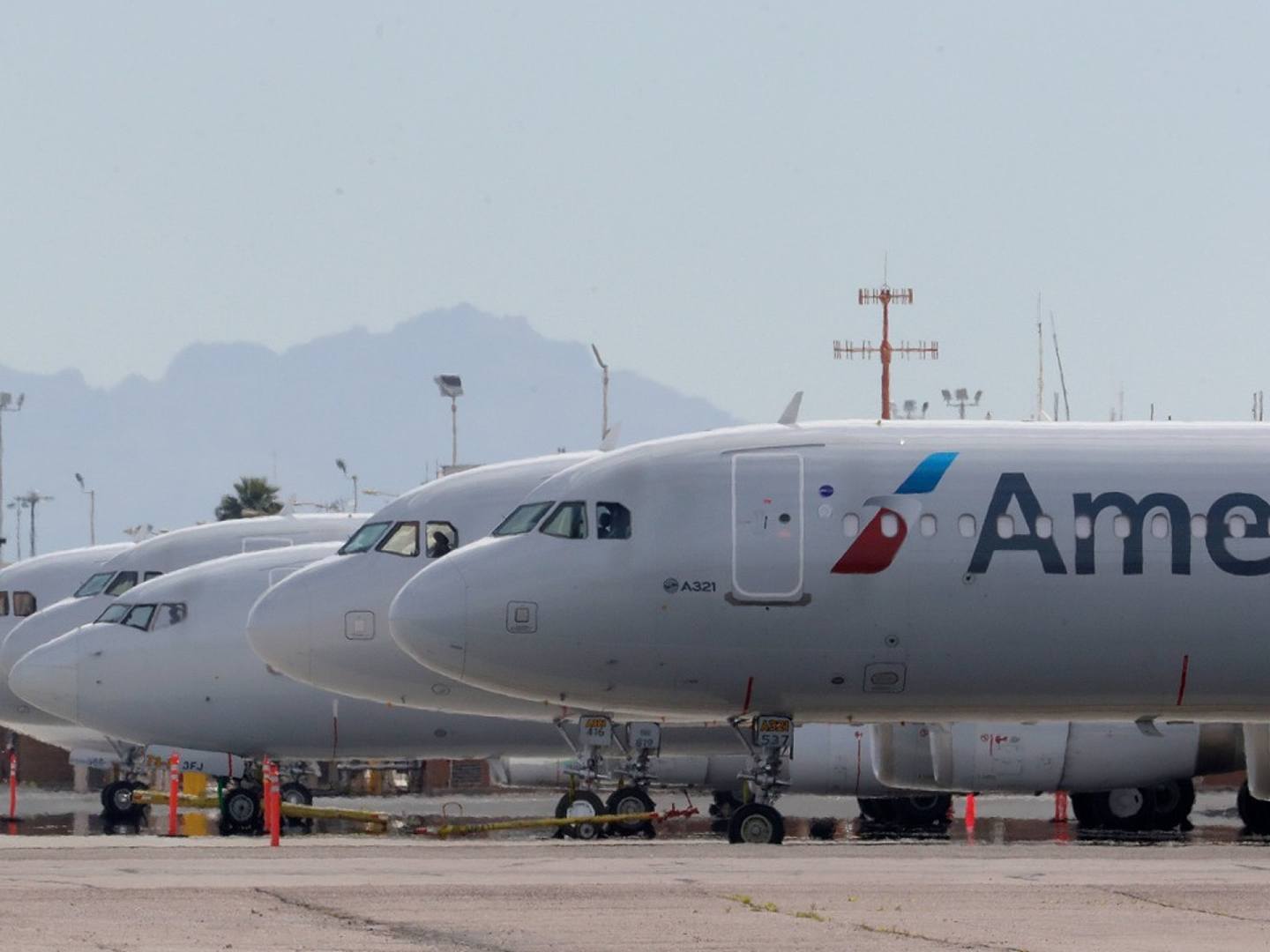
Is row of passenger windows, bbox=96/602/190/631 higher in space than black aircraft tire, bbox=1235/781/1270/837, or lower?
higher

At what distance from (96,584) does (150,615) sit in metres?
5.86

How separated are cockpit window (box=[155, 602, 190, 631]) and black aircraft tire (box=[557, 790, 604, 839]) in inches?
345

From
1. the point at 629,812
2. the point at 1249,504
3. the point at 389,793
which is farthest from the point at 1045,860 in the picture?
the point at 389,793

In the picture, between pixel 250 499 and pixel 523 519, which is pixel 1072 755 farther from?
pixel 250 499

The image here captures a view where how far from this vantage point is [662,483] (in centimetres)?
2864

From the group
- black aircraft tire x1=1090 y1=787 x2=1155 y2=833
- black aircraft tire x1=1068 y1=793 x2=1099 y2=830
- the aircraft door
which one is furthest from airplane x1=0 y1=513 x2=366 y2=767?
the aircraft door

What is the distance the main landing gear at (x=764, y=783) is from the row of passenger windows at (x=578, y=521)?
2863 millimetres

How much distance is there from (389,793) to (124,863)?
108ft

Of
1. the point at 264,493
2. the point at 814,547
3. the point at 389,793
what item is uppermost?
the point at 264,493

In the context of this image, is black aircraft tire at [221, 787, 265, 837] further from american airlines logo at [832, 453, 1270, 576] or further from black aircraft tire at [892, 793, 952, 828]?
american airlines logo at [832, 453, 1270, 576]

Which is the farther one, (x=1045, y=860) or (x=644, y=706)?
(x=644, y=706)

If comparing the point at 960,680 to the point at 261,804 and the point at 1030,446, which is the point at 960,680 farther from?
the point at 261,804

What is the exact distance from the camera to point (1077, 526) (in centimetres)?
2842

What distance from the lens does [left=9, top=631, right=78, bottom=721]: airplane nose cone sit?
39031 millimetres
